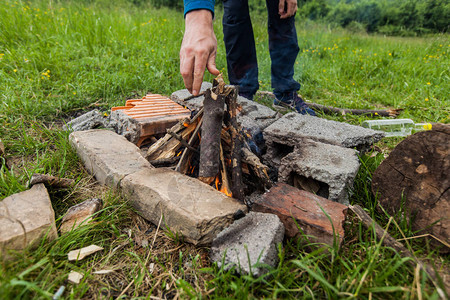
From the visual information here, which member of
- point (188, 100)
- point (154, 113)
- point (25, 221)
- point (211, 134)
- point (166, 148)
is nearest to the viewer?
point (25, 221)

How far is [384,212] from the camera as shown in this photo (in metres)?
1.59

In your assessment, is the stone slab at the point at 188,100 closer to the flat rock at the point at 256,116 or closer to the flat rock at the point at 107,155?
the flat rock at the point at 256,116

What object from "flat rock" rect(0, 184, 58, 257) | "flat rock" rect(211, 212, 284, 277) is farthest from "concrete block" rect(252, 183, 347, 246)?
"flat rock" rect(0, 184, 58, 257)

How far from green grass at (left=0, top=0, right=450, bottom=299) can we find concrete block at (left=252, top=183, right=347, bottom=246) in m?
0.08

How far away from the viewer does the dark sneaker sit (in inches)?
123

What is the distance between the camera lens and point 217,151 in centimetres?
177

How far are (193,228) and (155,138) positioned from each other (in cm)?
124

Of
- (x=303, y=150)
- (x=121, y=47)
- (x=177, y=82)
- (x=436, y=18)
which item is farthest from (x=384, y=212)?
(x=121, y=47)

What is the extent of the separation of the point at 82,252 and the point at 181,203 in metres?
0.53

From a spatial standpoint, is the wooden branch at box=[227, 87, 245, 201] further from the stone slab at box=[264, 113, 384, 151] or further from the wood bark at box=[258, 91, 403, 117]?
the wood bark at box=[258, 91, 403, 117]

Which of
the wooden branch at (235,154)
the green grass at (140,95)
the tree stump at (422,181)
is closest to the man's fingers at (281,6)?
the green grass at (140,95)

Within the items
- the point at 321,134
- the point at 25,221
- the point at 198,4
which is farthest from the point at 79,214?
the point at 321,134

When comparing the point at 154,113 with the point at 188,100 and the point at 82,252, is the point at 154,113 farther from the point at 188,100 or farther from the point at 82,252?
the point at 82,252

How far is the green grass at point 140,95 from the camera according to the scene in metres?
1.20
